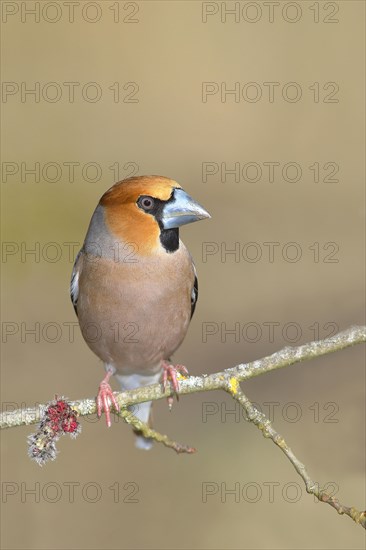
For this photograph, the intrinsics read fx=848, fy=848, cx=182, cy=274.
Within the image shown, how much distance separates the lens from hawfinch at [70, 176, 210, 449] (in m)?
4.45

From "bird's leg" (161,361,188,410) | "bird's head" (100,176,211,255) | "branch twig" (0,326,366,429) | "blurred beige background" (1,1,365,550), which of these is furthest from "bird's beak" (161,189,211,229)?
"blurred beige background" (1,1,365,550)

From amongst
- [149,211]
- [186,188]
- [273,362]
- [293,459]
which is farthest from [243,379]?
[186,188]

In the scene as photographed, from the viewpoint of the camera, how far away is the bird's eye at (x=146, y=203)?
14.7 ft

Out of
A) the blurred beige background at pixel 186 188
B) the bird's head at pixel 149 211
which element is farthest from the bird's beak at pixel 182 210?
the blurred beige background at pixel 186 188

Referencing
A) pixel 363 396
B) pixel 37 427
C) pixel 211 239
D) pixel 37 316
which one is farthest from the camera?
pixel 211 239

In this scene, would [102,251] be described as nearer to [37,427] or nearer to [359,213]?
[37,427]

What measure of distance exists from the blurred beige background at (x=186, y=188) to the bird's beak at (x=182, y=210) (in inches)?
109

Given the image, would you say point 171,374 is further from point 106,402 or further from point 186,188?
point 186,188

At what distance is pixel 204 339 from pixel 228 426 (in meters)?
1.16

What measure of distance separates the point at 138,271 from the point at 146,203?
0.37 metres

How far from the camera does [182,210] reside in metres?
4.39

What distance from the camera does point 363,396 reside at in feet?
20.5

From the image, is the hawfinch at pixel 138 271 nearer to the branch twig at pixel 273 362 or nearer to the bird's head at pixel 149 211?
the bird's head at pixel 149 211

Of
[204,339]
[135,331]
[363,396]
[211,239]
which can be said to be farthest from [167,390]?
[211,239]
